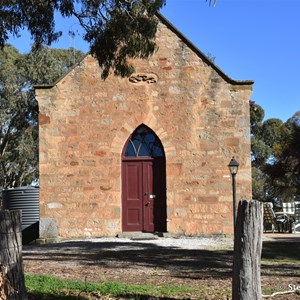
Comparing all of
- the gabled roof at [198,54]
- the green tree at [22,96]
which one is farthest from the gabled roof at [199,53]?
the green tree at [22,96]

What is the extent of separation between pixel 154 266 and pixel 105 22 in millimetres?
4989

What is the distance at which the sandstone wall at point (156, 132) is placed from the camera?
580 inches

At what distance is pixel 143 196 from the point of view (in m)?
15.2

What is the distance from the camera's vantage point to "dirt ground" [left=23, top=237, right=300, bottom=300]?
7131 millimetres

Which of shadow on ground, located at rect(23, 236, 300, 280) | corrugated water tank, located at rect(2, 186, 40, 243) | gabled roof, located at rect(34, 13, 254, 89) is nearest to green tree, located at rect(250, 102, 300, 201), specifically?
gabled roof, located at rect(34, 13, 254, 89)

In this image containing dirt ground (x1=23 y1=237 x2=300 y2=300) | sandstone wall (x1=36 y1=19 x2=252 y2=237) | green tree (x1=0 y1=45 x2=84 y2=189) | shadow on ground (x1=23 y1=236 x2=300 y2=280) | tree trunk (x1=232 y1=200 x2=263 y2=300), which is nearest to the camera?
tree trunk (x1=232 y1=200 x2=263 y2=300)

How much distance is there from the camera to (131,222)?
15.1 m

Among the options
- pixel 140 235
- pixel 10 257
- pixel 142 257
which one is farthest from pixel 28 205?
pixel 10 257

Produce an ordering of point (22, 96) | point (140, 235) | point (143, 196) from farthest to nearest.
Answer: point (22, 96) < point (143, 196) < point (140, 235)

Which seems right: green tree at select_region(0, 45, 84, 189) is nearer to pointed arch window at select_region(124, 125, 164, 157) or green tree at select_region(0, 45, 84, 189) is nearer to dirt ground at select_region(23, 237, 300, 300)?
pointed arch window at select_region(124, 125, 164, 157)

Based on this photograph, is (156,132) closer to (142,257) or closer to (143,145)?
(143,145)

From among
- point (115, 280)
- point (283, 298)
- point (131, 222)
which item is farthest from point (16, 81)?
point (283, 298)

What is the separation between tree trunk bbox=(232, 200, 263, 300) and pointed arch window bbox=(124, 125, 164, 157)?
33.6 feet

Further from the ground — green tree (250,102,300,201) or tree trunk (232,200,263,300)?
green tree (250,102,300,201)
